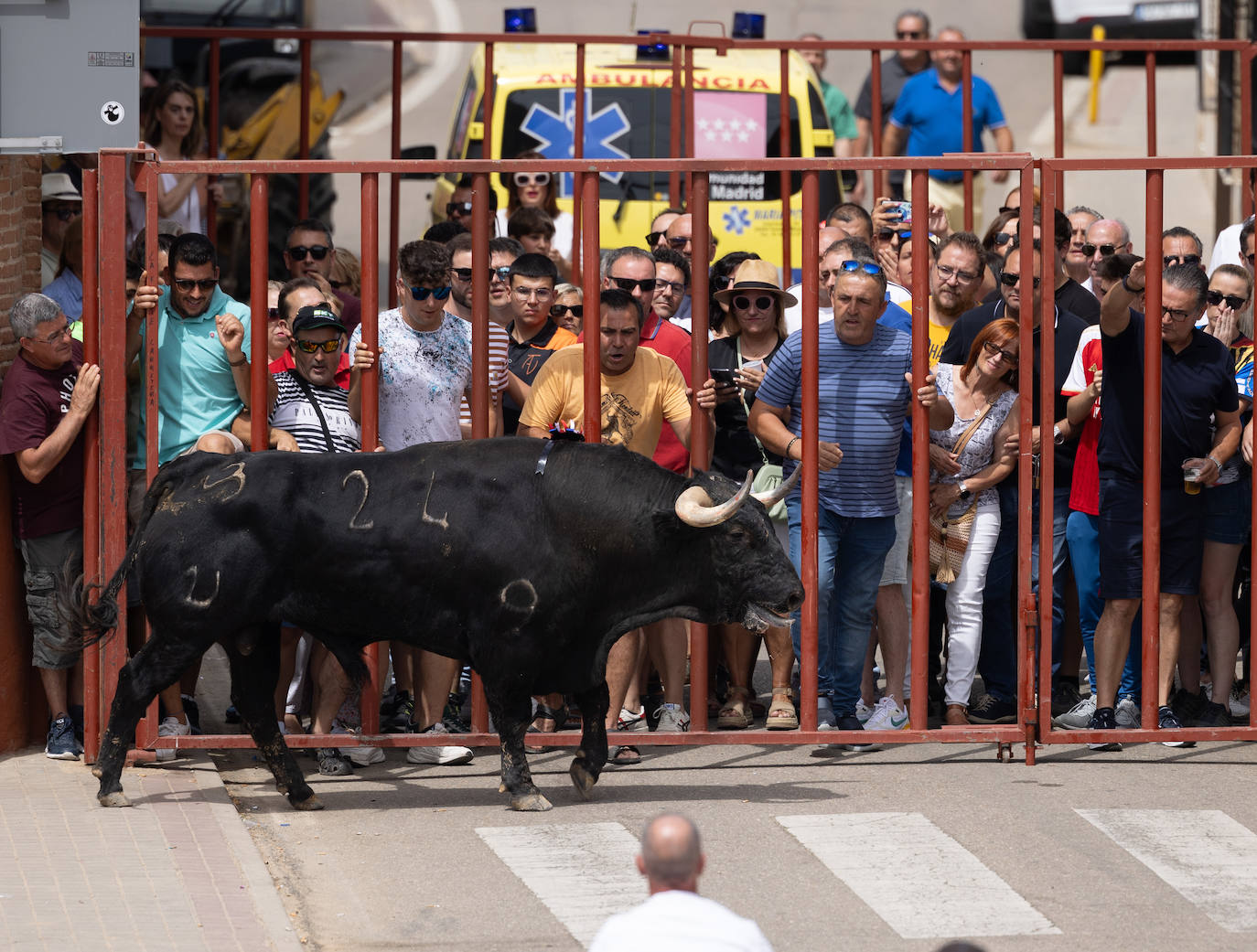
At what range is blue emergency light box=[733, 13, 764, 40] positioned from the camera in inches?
587

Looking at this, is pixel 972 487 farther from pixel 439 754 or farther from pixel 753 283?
pixel 439 754

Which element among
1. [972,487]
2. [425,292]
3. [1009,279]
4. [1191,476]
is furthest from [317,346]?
[1191,476]

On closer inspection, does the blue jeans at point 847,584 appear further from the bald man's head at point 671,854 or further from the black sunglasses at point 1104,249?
the bald man's head at point 671,854

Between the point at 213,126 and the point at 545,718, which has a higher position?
the point at 213,126

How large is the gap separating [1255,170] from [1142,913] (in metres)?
3.42

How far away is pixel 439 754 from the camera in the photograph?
28.4 feet

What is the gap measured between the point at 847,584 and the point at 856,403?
82 centimetres

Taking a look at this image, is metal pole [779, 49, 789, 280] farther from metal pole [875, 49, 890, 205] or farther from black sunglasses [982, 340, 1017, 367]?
black sunglasses [982, 340, 1017, 367]

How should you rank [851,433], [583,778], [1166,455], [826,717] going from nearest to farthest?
[583,778]
[851,433]
[1166,455]
[826,717]

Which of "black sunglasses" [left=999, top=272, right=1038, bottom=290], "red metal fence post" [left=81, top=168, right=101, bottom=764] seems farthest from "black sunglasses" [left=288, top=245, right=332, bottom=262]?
"black sunglasses" [left=999, top=272, right=1038, bottom=290]

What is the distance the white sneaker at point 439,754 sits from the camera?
859cm

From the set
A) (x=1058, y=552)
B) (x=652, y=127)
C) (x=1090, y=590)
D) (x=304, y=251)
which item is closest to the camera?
(x=1090, y=590)

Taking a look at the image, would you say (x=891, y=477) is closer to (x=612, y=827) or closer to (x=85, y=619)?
(x=612, y=827)

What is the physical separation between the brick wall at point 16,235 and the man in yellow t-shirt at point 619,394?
2353 millimetres
